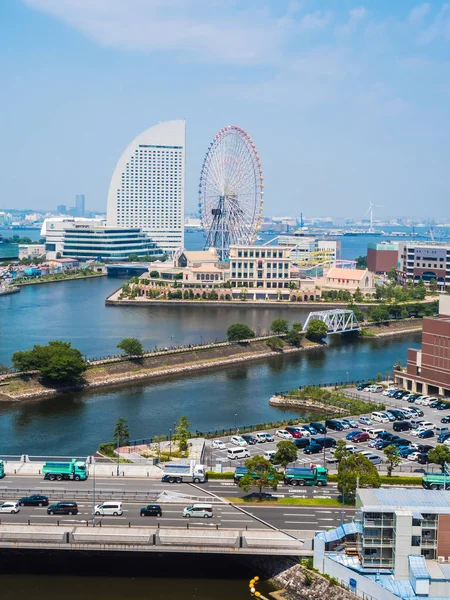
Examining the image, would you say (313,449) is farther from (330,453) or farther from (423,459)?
(423,459)

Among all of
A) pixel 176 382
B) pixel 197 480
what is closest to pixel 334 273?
pixel 176 382

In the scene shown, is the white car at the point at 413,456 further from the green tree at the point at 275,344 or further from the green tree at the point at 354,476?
the green tree at the point at 275,344

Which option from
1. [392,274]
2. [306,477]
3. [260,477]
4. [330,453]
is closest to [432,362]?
[330,453]

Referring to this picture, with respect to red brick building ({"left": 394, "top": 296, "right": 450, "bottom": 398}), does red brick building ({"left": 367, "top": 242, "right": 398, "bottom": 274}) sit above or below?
above

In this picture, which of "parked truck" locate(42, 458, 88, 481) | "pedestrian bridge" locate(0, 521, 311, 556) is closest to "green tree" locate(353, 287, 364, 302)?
"parked truck" locate(42, 458, 88, 481)

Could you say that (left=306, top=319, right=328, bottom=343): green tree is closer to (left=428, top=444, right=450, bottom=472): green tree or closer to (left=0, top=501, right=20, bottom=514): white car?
(left=428, top=444, right=450, bottom=472): green tree

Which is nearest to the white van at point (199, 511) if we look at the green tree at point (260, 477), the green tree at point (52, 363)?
the green tree at point (260, 477)

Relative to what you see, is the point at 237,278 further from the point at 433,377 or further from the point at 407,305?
the point at 433,377
